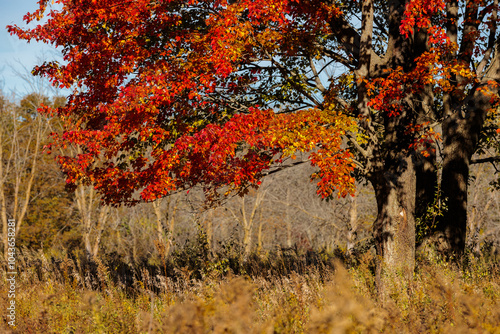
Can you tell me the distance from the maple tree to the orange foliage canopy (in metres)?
0.03

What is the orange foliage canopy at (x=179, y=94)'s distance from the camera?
249 inches

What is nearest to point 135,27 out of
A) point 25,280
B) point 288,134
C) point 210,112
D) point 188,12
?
point 188,12

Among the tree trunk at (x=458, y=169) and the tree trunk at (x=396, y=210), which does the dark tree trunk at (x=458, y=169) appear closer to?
the tree trunk at (x=458, y=169)

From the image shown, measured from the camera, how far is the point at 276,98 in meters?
8.43

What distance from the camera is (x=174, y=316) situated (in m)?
2.16

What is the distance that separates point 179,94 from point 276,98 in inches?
83.1

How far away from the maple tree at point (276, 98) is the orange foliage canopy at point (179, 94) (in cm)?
3

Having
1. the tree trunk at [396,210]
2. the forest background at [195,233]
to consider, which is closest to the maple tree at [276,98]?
the tree trunk at [396,210]

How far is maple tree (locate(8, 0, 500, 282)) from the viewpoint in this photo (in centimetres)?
642

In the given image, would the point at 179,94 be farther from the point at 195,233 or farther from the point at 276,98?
the point at 195,233

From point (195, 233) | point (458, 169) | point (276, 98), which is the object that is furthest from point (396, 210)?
point (195, 233)

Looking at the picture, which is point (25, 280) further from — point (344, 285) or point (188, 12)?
point (344, 285)

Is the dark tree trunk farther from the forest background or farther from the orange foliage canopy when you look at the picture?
the orange foliage canopy

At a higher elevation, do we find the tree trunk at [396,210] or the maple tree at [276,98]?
the maple tree at [276,98]
